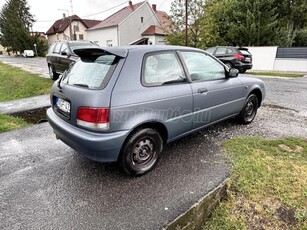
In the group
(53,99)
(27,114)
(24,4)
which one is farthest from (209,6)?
(24,4)

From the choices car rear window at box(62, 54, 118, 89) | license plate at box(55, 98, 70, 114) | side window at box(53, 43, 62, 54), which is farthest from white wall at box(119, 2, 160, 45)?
license plate at box(55, 98, 70, 114)

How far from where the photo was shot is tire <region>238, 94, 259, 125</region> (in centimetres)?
444

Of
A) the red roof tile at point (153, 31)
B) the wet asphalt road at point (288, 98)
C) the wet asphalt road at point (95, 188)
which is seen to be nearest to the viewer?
the wet asphalt road at point (95, 188)

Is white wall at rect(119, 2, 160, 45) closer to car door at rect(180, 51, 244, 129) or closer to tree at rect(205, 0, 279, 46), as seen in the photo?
tree at rect(205, 0, 279, 46)

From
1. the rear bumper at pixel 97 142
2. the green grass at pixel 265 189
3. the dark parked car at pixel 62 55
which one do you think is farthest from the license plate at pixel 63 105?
the dark parked car at pixel 62 55

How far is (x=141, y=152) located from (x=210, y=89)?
147 cm

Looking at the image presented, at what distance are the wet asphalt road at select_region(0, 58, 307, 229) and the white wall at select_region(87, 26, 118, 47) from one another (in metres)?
30.7

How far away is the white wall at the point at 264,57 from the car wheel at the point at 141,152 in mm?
16188

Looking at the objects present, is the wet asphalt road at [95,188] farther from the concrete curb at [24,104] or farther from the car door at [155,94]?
the concrete curb at [24,104]

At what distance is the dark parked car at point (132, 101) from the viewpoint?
98.1 inches

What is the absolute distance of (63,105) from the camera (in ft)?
9.57

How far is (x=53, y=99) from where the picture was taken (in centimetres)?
322

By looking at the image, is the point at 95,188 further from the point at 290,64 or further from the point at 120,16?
the point at 120,16

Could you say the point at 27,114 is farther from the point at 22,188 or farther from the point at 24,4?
the point at 24,4
